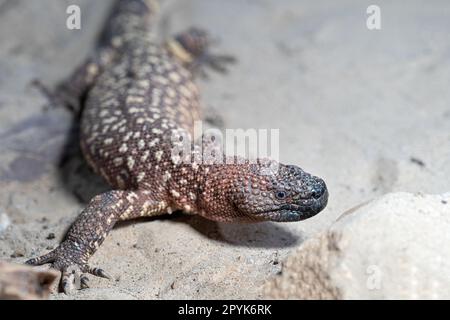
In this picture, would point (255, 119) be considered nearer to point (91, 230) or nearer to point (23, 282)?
point (91, 230)

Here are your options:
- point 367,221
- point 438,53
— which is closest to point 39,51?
point 438,53

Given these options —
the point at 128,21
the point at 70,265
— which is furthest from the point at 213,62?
the point at 70,265

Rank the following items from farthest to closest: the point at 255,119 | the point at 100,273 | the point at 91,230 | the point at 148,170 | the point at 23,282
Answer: the point at 255,119 < the point at 148,170 < the point at 91,230 < the point at 100,273 < the point at 23,282

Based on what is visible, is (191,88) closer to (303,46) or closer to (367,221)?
(303,46)

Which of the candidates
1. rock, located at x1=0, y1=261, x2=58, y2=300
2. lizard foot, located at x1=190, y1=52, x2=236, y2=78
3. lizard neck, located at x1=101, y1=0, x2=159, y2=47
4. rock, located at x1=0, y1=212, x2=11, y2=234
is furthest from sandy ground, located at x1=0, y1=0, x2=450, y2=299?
rock, located at x1=0, y1=261, x2=58, y2=300

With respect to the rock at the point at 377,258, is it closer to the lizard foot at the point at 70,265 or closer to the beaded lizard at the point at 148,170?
the beaded lizard at the point at 148,170

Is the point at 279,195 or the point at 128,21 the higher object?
the point at 128,21

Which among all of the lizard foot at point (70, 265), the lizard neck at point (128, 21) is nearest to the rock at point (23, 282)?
the lizard foot at point (70, 265)

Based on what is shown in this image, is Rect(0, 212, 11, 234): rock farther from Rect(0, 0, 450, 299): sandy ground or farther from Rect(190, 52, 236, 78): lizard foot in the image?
Rect(190, 52, 236, 78): lizard foot
